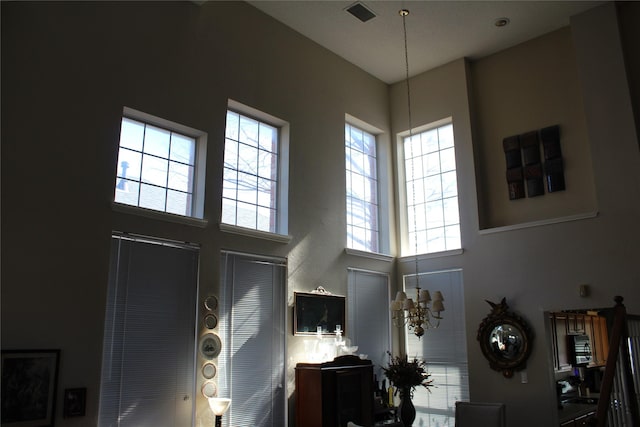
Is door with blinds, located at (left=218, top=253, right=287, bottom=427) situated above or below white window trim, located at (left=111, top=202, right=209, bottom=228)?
below

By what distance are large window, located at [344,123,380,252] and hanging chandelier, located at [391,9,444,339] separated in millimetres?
627

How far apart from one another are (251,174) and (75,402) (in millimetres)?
3226

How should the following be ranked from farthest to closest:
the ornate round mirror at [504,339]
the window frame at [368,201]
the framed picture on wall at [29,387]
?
the window frame at [368,201], the ornate round mirror at [504,339], the framed picture on wall at [29,387]

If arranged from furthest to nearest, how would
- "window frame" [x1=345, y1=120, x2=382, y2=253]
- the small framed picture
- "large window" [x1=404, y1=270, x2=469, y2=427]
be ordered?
1. "window frame" [x1=345, y1=120, x2=382, y2=253]
2. "large window" [x1=404, y1=270, x2=469, y2=427]
3. the small framed picture

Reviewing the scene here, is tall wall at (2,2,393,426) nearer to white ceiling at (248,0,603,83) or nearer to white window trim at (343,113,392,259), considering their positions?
white ceiling at (248,0,603,83)

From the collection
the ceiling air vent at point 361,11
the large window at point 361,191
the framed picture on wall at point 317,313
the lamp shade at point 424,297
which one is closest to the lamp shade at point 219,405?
the framed picture on wall at point 317,313

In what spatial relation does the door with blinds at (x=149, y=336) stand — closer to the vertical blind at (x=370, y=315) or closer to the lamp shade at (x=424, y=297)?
the lamp shade at (x=424, y=297)

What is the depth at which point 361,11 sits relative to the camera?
703cm

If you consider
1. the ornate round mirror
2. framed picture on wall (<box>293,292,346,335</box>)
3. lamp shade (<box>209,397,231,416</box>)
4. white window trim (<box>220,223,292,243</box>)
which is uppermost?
white window trim (<box>220,223,292,243</box>)

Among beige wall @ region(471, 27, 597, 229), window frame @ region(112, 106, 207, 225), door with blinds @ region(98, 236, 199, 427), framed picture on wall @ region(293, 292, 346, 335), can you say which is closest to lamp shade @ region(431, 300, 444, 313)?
framed picture on wall @ region(293, 292, 346, 335)

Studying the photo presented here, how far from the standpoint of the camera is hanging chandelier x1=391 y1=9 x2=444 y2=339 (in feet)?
18.3

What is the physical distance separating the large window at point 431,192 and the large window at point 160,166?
3.71 meters

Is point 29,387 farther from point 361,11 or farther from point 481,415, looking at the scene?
point 361,11

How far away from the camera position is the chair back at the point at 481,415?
5906 millimetres
